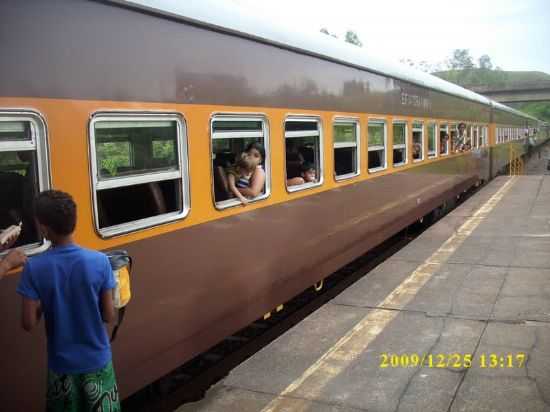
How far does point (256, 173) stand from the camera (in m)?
4.71

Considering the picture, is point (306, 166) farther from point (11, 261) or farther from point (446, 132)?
point (446, 132)

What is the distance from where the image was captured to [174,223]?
12.1ft

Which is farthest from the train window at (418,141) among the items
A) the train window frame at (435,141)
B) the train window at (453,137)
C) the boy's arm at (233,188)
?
the boy's arm at (233,188)

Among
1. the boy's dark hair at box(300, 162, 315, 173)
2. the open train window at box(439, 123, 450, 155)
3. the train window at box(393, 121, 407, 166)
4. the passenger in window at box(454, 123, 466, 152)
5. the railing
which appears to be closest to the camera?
the boy's dark hair at box(300, 162, 315, 173)

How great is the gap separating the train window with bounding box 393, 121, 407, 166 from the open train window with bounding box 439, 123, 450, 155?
267 centimetres

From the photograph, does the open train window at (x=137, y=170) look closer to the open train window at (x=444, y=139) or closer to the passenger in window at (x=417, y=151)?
the passenger in window at (x=417, y=151)

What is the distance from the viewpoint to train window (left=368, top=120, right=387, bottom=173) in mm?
7461

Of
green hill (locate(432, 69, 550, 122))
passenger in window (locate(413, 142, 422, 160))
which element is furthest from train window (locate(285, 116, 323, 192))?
green hill (locate(432, 69, 550, 122))

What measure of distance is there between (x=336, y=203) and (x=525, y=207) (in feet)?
24.0

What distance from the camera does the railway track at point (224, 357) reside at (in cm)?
432

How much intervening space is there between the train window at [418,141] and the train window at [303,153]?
159 inches

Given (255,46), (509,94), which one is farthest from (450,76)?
(255,46)

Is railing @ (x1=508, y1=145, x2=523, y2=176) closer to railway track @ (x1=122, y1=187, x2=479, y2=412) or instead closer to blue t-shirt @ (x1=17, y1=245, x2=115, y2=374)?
railway track @ (x1=122, y1=187, x2=479, y2=412)

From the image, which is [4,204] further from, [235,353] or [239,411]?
[235,353]
